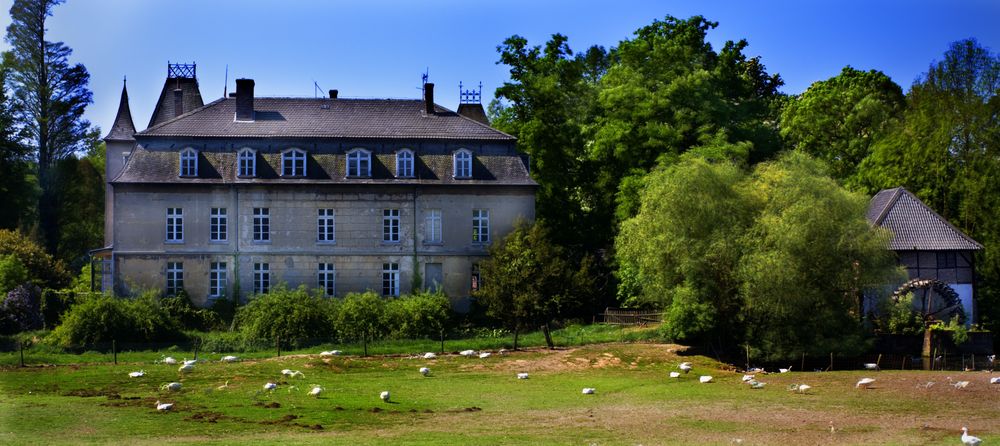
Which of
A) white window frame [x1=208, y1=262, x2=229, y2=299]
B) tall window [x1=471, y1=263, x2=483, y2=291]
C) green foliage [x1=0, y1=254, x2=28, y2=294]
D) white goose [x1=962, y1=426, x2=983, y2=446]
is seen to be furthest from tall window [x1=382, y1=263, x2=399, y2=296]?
white goose [x1=962, y1=426, x2=983, y2=446]

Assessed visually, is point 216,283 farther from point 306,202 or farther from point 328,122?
point 328,122

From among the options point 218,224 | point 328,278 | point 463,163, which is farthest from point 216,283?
point 463,163

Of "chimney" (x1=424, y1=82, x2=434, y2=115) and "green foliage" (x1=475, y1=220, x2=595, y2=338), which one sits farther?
"chimney" (x1=424, y1=82, x2=434, y2=115)

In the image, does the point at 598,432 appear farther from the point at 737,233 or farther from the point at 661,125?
the point at 661,125

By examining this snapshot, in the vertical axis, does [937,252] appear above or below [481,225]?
below

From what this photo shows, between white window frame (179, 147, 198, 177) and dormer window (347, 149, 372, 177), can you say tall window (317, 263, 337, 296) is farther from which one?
white window frame (179, 147, 198, 177)

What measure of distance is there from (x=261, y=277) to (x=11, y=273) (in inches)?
464

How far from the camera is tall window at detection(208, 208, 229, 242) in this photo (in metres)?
58.7

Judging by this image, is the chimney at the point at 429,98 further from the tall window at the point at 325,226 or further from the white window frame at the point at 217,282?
the white window frame at the point at 217,282

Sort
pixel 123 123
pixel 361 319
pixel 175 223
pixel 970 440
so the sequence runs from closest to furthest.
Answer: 1. pixel 970 440
2. pixel 361 319
3. pixel 175 223
4. pixel 123 123

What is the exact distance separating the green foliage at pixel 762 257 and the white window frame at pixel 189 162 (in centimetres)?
2120

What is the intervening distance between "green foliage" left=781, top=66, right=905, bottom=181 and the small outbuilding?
12.8 m

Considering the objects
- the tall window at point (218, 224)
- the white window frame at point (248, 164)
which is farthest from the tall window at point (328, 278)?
the white window frame at point (248, 164)

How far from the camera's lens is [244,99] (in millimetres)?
60500
